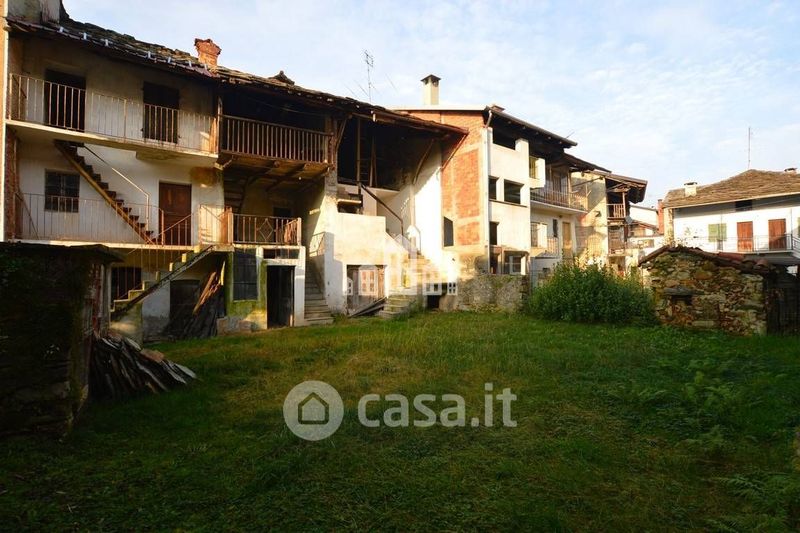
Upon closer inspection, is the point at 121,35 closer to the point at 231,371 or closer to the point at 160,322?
the point at 160,322

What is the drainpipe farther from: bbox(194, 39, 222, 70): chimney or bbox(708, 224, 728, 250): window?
bbox(708, 224, 728, 250): window

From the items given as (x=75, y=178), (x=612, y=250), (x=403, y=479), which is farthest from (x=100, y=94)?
(x=612, y=250)

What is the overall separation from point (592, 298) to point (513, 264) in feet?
27.1

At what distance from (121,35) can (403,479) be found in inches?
673

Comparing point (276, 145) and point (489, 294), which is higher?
point (276, 145)

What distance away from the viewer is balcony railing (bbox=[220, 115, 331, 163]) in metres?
13.9

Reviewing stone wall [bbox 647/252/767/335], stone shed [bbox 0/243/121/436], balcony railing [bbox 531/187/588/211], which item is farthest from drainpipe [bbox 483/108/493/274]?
stone shed [bbox 0/243/121/436]

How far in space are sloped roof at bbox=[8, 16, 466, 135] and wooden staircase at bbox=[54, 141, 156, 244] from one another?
9.24 ft

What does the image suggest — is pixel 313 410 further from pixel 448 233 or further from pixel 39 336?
pixel 448 233

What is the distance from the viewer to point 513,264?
20.2 m

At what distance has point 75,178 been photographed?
1185 cm

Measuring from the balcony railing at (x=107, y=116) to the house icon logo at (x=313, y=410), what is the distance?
33.5ft

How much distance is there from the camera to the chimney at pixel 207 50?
48.1 feet

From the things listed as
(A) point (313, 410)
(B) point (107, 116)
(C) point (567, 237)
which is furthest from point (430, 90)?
(A) point (313, 410)
